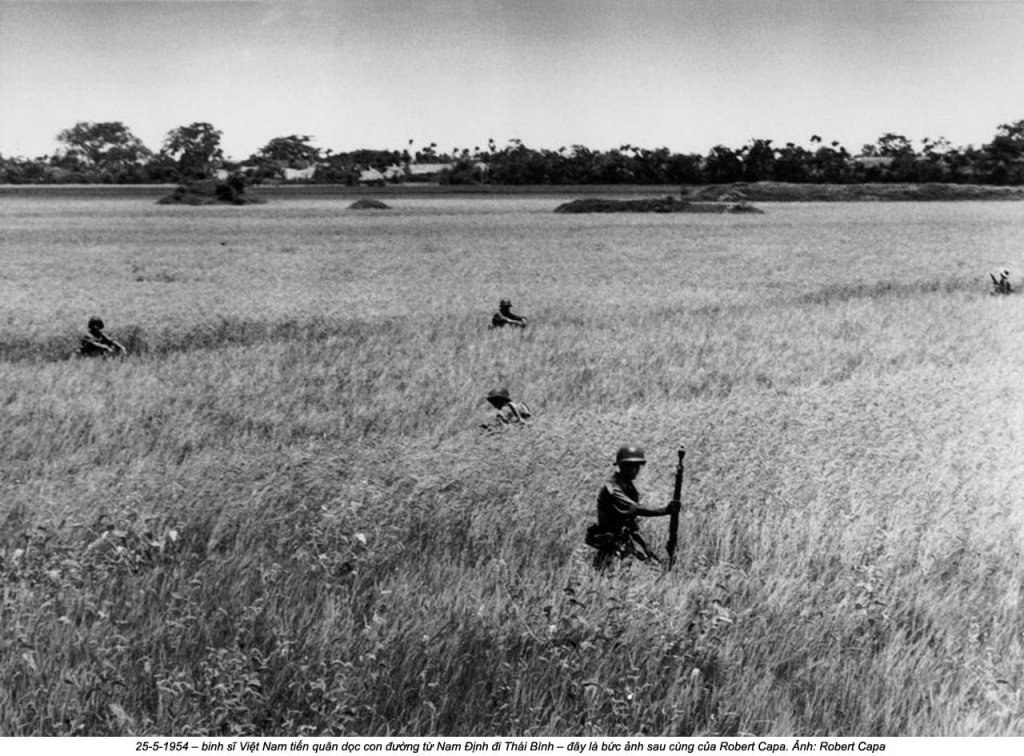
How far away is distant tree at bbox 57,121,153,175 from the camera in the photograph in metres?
99.1

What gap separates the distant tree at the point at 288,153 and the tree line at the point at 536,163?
0.13 m

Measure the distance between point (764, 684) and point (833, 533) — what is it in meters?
2.28

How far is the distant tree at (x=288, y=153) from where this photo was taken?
105125 mm

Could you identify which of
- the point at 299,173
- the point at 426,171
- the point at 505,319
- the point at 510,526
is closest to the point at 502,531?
the point at 510,526

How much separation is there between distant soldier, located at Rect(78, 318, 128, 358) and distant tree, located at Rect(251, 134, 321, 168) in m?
92.0

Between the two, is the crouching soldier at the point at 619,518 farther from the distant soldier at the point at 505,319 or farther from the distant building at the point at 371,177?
the distant building at the point at 371,177

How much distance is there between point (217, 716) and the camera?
4133mm

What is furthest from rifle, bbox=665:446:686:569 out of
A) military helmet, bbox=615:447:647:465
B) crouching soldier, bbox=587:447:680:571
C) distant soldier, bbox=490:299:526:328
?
distant soldier, bbox=490:299:526:328

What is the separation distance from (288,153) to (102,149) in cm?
2126

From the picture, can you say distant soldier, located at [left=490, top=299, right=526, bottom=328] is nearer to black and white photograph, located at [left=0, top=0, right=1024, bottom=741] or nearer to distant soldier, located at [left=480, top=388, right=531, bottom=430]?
black and white photograph, located at [left=0, top=0, right=1024, bottom=741]

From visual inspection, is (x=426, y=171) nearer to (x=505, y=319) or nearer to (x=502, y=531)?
(x=505, y=319)

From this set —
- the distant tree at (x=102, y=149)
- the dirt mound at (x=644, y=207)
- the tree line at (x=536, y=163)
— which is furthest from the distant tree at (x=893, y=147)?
the distant tree at (x=102, y=149)

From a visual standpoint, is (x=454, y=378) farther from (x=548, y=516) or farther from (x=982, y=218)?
(x=982, y=218)

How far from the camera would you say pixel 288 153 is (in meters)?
112
